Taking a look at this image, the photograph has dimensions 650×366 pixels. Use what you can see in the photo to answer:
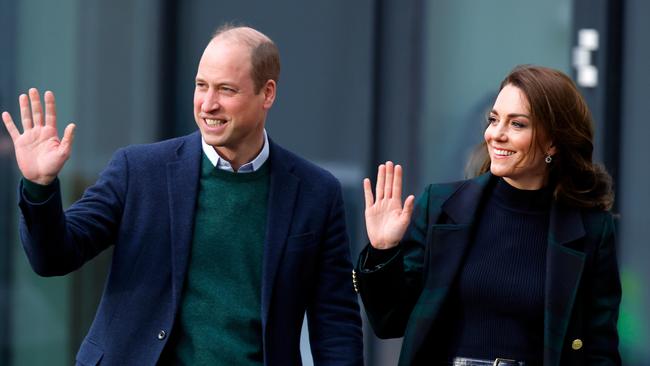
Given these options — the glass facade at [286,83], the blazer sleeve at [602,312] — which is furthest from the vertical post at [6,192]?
the blazer sleeve at [602,312]

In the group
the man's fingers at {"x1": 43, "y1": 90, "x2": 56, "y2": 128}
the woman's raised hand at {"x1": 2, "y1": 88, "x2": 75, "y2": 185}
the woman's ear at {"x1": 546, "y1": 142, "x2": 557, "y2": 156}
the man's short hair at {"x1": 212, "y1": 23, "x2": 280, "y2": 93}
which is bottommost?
the woman's ear at {"x1": 546, "y1": 142, "x2": 557, "y2": 156}

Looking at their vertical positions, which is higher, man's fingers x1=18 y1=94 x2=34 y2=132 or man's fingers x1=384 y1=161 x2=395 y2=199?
man's fingers x1=18 y1=94 x2=34 y2=132

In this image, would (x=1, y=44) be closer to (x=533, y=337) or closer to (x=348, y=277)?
(x=348, y=277)

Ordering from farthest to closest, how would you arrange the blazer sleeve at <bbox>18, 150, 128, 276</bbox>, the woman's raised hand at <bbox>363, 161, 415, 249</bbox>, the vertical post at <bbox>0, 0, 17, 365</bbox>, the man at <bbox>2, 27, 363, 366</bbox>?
the vertical post at <bbox>0, 0, 17, 365</bbox> → the woman's raised hand at <bbox>363, 161, 415, 249</bbox> → the man at <bbox>2, 27, 363, 366</bbox> → the blazer sleeve at <bbox>18, 150, 128, 276</bbox>

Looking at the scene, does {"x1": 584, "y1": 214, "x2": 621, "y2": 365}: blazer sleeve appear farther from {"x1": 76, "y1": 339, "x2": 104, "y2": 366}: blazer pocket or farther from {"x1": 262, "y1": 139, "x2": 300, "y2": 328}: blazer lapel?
{"x1": 76, "y1": 339, "x2": 104, "y2": 366}: blazer pocket

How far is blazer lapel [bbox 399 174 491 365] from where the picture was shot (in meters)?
4.15

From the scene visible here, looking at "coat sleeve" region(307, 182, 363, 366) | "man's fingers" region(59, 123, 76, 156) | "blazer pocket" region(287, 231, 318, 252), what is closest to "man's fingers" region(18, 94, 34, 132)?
"man's fingers" region(59, 123, 76, 156)

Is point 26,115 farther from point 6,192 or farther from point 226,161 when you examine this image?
point 6,192

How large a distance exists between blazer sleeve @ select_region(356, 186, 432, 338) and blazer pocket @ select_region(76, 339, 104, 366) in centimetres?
88

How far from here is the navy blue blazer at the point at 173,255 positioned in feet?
13.1

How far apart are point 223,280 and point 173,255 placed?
182 millimetres

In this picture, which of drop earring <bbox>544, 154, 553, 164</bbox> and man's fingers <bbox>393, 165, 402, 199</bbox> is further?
drop earring <bbox>544, 154, 553, 164</bbox>

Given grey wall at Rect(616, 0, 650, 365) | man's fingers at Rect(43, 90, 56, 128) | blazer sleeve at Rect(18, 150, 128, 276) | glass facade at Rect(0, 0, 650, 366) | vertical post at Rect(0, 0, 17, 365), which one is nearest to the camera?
blazer sleeve at Rect(18, 150, 128, 276)

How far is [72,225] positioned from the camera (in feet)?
12.7
